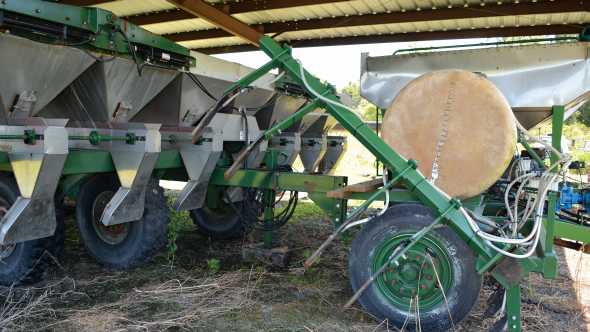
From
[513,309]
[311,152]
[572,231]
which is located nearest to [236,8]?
[311,152]

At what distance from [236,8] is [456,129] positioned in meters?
4.95

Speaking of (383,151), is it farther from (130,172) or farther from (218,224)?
(218,224)

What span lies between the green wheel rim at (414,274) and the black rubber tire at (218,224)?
101 inches

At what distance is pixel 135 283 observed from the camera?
398cm

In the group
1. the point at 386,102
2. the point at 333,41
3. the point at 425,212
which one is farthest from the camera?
the point at 333,41

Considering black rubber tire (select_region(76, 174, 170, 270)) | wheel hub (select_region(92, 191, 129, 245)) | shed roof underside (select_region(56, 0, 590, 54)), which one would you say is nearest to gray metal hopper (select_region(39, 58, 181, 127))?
black rubber tire (select_region(76, 174, 170, 270))

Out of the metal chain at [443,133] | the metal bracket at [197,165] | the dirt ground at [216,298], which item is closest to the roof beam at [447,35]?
the dirt ground at [216,298]

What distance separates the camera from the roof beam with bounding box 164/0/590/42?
6.23 metres

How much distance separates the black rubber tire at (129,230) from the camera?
4.25 m

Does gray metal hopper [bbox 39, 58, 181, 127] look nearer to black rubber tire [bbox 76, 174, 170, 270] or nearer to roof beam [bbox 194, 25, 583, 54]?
black rubber tire [bbox 76, 174, 170, 270]

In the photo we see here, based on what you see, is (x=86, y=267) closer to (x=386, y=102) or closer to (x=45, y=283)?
(x=45, y=283)

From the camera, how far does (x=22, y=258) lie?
3.74m

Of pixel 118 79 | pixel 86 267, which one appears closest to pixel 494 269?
pixel 118 79

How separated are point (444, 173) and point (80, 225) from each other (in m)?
3.23
